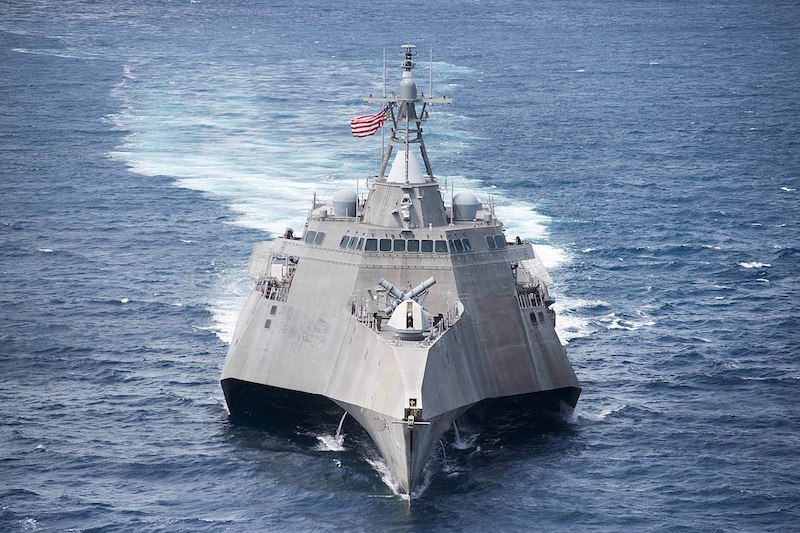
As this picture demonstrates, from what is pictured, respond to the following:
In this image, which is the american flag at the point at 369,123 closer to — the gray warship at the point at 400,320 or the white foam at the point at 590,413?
the gray warship at the point at 400,320

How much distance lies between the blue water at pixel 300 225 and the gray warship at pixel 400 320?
6.31 feet

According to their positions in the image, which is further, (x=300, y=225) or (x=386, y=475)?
(x=300, y=225)

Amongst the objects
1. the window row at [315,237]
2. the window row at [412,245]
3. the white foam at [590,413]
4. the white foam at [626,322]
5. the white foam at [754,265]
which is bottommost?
the white foam at [590,413]

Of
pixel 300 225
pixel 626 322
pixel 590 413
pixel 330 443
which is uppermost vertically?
pixel 300 225

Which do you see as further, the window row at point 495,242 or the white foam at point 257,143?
the white foam at point 257,143

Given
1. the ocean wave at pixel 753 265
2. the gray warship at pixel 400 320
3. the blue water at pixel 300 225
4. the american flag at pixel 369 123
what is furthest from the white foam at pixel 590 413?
the ocean wave at pixel 753 265

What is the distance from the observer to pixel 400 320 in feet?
171

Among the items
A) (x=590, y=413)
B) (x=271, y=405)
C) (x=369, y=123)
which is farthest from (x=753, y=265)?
(x=271, y=405)

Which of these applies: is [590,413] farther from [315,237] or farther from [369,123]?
[369,123]

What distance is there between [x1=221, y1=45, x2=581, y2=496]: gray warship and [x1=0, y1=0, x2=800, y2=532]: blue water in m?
1.92

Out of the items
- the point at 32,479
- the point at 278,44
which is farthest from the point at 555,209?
the point at 278,44

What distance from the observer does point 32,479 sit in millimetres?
49938

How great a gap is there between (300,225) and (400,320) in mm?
33768

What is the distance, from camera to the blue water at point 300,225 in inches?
1938
